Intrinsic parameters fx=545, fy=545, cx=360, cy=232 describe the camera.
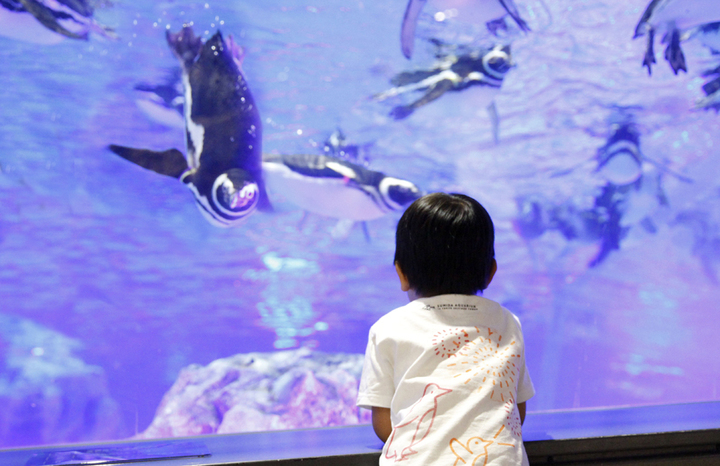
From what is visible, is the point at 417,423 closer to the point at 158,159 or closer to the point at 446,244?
the point at 446,244

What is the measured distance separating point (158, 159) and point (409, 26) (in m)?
1.02

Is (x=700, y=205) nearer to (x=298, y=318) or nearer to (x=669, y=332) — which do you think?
(x=669, y=332)

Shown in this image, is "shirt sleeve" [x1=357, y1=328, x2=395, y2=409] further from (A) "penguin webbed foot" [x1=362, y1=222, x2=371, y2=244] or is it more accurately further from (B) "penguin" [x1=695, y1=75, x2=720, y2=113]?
(B) "penguin" [x1=695, y1=75, x2=720, y2=113]

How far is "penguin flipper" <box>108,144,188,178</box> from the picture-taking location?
1695 mm

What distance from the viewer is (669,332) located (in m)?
2.08

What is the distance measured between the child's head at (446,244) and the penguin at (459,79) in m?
1.30

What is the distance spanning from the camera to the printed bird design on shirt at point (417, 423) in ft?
2.31

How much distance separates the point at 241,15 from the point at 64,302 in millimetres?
1082

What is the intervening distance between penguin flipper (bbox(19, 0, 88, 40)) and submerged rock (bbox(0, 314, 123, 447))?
854mm

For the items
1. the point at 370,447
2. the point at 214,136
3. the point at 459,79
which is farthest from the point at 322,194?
the point at 370,447

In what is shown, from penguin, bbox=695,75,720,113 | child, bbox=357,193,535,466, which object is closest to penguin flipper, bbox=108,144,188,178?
child, bbox=357,193,535,466

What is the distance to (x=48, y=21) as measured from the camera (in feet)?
5.32

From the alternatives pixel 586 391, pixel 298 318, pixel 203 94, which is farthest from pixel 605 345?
pixel 203 94

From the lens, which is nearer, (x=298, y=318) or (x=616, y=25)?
(x=298, y=318)
